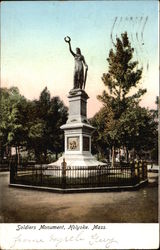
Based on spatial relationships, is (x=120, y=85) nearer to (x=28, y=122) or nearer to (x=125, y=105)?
(x=125, y=105)

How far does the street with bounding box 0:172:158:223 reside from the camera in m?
6.76

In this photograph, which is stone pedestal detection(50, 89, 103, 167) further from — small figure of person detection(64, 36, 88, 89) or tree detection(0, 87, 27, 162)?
tree detection(0, 87, 27, 162)

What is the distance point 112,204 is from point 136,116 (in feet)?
49.7

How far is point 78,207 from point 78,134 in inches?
A: 294

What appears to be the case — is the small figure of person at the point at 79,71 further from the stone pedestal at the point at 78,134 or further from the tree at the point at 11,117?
the tree at the point at 11,117

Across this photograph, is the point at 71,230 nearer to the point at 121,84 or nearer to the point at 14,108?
the point at 121,84

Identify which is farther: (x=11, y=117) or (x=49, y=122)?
(x=49, y=122)

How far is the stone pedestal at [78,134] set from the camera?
14.7 meters

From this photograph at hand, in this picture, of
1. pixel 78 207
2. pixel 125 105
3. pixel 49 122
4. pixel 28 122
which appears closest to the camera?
pixel 78 207

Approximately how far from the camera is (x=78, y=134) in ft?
49.8

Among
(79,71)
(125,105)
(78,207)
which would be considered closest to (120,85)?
(125,105)

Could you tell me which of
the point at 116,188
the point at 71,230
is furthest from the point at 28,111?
the point at 71,230

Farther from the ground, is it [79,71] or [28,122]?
[79,71]

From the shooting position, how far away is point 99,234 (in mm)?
5801
